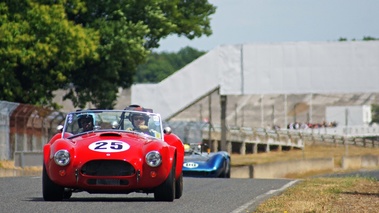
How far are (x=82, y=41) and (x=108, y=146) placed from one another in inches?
1272

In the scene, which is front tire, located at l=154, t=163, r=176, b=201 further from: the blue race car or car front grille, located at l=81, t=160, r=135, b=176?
the blue race car

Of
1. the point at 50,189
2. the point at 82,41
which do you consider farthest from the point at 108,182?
the point at 82,41

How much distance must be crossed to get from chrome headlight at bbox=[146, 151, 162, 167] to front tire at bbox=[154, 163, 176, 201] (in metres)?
0.35

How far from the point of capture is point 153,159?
1652cm

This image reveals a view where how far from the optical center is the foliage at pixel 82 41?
47.2 meters

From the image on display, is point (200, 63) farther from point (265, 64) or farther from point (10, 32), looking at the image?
point (10, 32)

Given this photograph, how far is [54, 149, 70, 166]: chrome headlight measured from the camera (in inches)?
643

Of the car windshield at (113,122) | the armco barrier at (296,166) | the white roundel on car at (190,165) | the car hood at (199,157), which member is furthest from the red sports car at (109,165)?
the armco barrier at (296,166)

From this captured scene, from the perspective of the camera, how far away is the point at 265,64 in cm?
5481

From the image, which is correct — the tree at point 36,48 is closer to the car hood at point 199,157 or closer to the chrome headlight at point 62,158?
the car hood at point 199,157

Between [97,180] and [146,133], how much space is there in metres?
1.76

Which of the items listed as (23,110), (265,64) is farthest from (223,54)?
(23,110)

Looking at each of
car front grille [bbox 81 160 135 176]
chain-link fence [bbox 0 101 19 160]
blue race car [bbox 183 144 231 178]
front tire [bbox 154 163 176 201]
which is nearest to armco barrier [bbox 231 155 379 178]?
chain-link fence [bbox 0 101 19 160]

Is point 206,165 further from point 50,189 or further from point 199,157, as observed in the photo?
point 50,189
